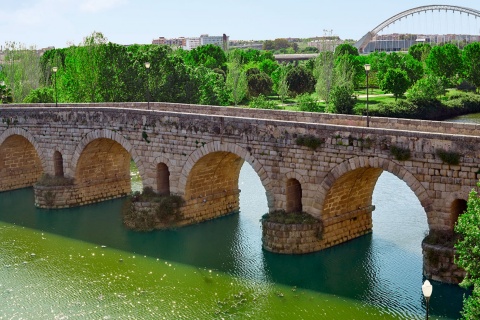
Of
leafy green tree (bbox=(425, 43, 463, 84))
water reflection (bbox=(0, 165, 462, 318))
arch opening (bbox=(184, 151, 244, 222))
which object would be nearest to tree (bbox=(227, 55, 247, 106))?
leafy green tree (bbox=(425, 43, 463, 84))

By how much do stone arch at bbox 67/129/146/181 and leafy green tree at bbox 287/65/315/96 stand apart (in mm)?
42428

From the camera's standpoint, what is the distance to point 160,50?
2090 inches

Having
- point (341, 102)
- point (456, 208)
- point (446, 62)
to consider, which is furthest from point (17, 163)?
point (446, 62)

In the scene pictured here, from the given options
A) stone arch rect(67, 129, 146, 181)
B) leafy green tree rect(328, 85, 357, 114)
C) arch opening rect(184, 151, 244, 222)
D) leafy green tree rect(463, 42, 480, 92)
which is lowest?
arch opening rect(184, 151, 244, 222)

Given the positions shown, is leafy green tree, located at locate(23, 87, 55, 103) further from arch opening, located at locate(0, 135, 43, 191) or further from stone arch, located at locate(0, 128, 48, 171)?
stone arch, located at locate(0, 128, 48, 171)

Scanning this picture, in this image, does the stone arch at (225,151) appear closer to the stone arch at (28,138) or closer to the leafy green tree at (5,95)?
the stone arch at (28,138)

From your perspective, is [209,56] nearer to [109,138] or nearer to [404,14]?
[109,138]

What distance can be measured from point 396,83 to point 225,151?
42.8 meters

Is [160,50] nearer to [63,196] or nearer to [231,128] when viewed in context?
[63,196]

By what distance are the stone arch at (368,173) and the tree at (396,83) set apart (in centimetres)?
4238

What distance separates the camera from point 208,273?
25.5 metres

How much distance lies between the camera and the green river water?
22000mm

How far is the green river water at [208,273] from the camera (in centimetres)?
2200

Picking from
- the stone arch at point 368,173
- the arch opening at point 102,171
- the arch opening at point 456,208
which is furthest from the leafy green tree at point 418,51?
the arch opening at point 456,208
